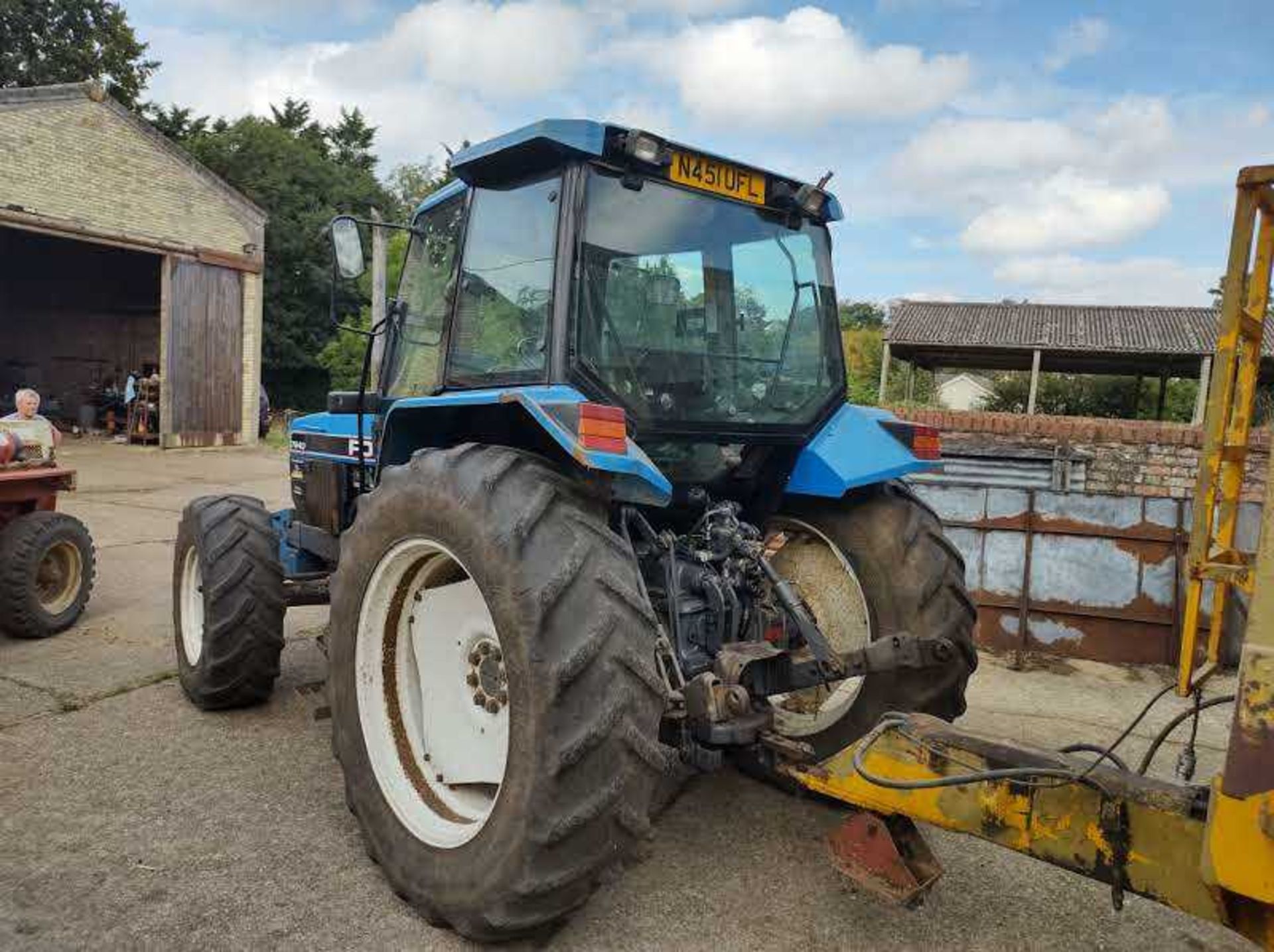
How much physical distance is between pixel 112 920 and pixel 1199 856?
9.01 ft

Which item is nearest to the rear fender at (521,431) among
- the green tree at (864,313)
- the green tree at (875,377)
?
the green tree at (875,377)

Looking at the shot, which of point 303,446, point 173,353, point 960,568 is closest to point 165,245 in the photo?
point 173,353

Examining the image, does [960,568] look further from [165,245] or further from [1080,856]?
[165,245]

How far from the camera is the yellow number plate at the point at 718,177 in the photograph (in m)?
3.22

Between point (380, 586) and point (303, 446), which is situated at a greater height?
point (303, 446)

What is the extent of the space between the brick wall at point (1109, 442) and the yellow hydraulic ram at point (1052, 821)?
7.63m

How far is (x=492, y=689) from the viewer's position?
2.89 meters

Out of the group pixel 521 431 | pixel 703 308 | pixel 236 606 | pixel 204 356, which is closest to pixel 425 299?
pixel 521 431

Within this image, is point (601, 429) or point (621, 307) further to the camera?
point (621, 307)

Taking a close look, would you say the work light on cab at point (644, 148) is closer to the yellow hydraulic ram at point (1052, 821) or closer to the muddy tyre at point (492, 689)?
the muddy tyre at point (492, 689)

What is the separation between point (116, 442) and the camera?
18000 mm

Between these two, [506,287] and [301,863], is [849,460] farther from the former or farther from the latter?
[301,863]

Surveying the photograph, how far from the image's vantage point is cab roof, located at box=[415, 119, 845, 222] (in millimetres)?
2953

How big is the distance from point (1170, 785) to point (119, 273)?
85.2ft
